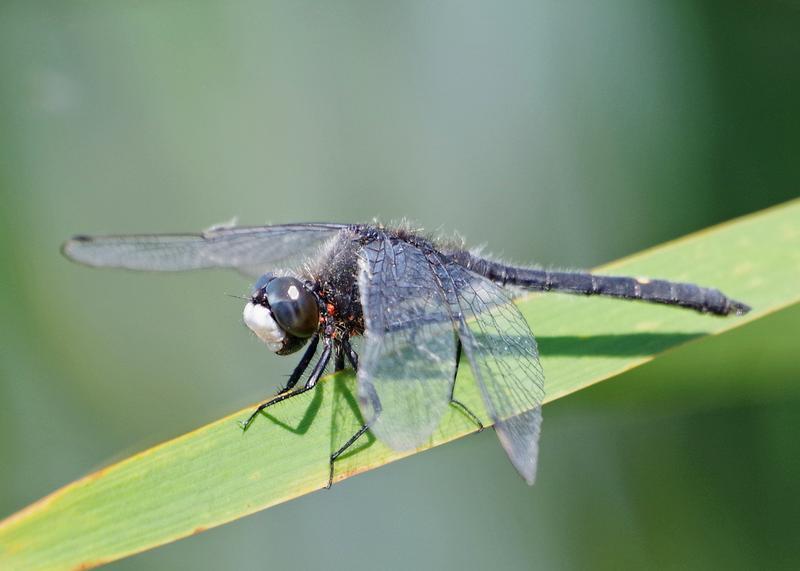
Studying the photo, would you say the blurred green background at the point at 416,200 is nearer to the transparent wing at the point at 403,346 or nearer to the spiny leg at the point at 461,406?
the spiny leg at the point at 461,406

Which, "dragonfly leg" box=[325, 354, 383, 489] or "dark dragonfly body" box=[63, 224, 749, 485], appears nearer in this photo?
"dragonfly leg" box=[325, 354, 383, 489]

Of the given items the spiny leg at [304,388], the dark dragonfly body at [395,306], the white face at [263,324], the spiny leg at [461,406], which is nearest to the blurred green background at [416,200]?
the dark dragonfly body at [395,306]

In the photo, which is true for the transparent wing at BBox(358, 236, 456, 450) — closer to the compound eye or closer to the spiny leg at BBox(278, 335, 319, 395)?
the compound eye

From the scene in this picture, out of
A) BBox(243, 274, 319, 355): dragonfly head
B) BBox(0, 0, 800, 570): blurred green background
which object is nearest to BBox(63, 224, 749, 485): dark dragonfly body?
BBox(243, 274, 319, 355): dragonfly head

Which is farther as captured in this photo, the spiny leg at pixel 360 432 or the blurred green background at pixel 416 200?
the blurred green background at pixel 416 200

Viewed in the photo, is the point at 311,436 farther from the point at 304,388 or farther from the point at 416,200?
the point at 416,200

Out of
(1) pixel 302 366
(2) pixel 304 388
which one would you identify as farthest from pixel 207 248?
(2) pixel 304 388

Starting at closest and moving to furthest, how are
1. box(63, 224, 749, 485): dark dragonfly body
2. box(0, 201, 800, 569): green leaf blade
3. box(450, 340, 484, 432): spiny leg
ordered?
box(0, 201, 800, 569): green leaf blade → box(63, 224, 749, 485): dark dragonfly body → box(450, 340, 484, 432): spiny leg

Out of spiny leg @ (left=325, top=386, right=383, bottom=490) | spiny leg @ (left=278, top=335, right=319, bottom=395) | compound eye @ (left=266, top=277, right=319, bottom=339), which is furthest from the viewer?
compound eye @ (left=266, top=277, right=319, bottom=339)

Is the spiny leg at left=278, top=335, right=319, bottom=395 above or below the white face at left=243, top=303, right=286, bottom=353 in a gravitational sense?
below

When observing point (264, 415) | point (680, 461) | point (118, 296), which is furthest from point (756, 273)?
point (118, 296)
